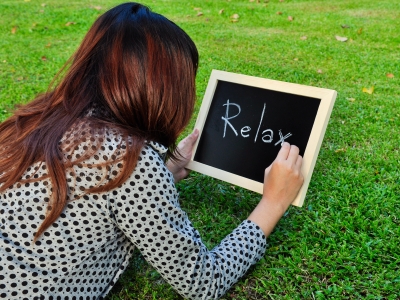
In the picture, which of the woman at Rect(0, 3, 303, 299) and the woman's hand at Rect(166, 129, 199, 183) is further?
the woman's hand at Rect(166, 129, 199, 183)

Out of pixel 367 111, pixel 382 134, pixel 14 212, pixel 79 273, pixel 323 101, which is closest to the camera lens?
pixel 14 212

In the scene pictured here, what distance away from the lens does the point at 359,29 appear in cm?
516

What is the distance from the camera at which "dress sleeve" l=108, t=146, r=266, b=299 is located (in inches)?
56.8

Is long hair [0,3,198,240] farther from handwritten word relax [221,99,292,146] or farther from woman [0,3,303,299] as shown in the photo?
handwritten word relax [221,99,292,146]

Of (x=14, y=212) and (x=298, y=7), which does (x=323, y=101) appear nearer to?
(x=14, y=212)

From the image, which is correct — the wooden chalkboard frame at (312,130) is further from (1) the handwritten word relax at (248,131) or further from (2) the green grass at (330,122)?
(2) the green grass at (330,122)

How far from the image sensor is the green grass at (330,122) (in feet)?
6.25

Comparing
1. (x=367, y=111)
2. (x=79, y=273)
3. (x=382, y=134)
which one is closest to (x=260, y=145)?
(x=79, y=273)

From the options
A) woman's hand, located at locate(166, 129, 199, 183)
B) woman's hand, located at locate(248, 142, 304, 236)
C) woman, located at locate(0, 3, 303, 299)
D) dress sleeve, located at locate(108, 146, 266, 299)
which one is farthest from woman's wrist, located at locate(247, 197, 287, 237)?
woman's hand, located at locate(166, 129, 199, 183)

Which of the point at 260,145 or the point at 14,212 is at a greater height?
the point at 14,212

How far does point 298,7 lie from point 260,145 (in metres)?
4.88

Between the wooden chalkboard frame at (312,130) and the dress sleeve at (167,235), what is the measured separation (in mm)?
371

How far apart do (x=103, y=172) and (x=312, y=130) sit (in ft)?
2.97

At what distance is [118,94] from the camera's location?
58.4 inches
